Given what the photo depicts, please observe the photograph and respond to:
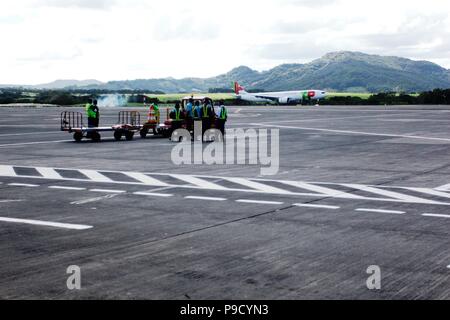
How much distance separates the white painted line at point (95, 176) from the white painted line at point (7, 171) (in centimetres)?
240

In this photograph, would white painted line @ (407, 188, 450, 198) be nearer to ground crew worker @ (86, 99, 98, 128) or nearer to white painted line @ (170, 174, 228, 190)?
white painted line @ (170, 174, 228, 190)

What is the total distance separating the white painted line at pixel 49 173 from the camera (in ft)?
64.1

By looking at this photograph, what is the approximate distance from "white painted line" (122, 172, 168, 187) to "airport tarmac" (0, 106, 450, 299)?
32 mm

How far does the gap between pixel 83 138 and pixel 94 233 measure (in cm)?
2632

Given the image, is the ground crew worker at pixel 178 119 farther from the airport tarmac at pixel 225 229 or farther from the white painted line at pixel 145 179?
the white painted line at pixel 145 179

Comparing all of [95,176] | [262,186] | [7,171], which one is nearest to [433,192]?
[262,186]

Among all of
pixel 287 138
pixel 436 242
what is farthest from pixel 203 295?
pixel 287 138

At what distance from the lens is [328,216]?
13.0 m

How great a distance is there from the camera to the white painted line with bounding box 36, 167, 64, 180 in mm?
19527

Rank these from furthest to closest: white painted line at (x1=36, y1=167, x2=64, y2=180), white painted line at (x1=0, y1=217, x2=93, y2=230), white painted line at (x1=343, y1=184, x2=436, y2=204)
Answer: white painted line at (x1=36, y1=167, x2=64, y2=180) → white painted line at (x1=343, y1=184, x2=436, y2=204) → white painted line at (x1=0, y1=217, x2=93, y2=230)

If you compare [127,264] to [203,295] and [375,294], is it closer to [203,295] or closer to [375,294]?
[203,295]

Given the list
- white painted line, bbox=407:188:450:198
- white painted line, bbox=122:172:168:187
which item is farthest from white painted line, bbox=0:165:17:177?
white painted line, bbox=407:188:450:198

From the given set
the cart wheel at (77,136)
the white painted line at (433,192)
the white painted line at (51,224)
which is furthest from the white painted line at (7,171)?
the white painted line at (433,192)
